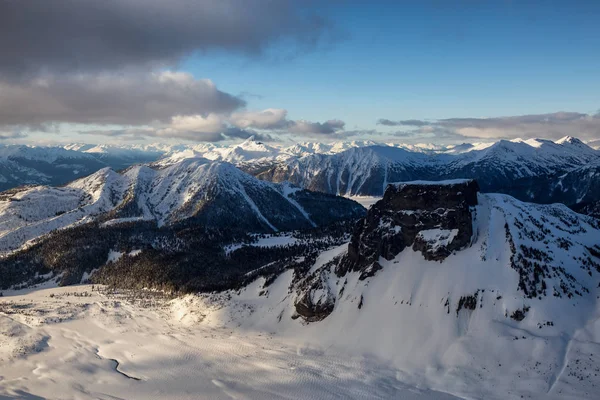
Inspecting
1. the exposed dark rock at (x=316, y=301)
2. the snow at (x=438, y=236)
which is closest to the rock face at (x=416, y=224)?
the snow at (x=438, y=236)

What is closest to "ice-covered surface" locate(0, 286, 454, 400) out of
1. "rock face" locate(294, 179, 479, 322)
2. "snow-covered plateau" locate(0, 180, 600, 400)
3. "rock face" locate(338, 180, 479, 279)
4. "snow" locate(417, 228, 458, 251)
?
"snow-covered plateau" locate(0, 180, 600, 400)

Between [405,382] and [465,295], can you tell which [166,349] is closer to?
[405,382]

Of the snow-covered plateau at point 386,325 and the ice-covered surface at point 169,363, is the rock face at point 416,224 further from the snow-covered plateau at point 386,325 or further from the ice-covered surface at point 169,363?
the ice-covered surface at point 169,363

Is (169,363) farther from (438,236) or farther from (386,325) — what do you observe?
(438,236)

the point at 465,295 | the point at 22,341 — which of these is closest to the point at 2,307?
the point at 22,341

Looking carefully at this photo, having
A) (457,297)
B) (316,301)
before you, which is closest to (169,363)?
(316,301)
